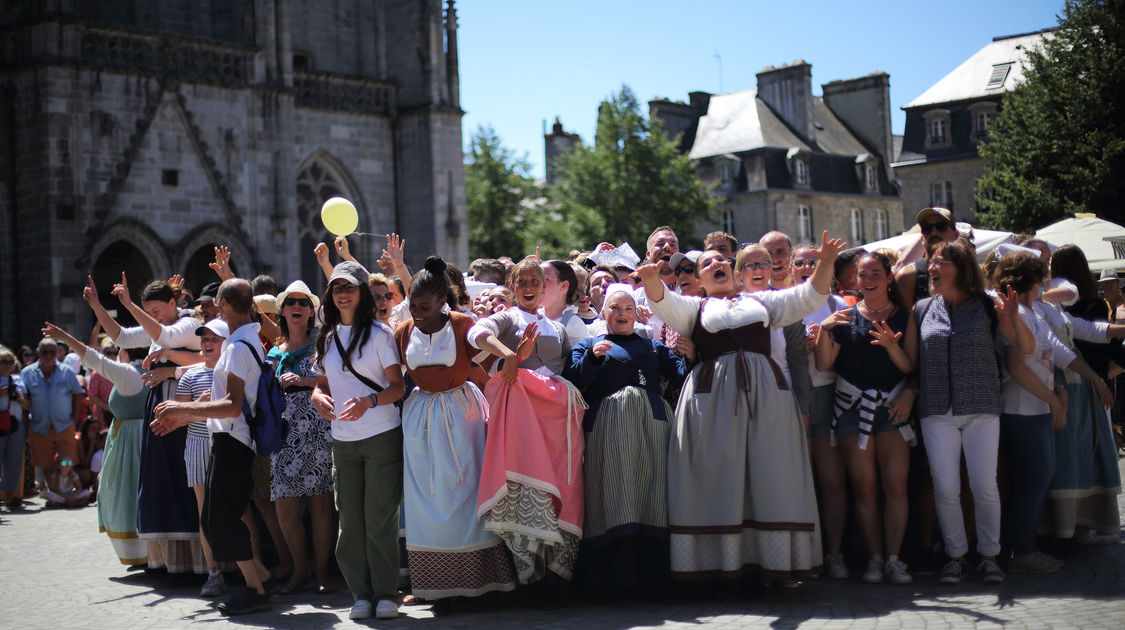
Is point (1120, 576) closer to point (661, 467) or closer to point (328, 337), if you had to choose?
point (661, 467)

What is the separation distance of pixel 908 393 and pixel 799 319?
871mm

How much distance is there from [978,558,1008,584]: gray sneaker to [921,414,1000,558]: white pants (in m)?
0.07

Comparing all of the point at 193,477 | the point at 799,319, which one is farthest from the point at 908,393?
the point at 193,477

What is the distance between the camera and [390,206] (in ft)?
95.3

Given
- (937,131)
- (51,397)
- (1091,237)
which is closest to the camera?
(1091,237)

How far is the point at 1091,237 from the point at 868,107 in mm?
43420

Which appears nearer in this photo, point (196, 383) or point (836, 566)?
point (836, 566)

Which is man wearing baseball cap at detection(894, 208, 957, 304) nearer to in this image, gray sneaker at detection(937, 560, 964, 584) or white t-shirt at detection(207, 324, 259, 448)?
gray sneaker at detection(937, 560, 964, 584)

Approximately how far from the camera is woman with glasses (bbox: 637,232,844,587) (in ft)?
21.3

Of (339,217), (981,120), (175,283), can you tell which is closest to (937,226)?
(339,217)

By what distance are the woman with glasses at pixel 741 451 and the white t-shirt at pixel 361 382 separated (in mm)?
1657

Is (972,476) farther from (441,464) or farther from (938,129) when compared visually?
(938,129)

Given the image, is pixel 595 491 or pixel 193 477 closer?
pixel 595 491

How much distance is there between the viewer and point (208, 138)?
2459 cm
